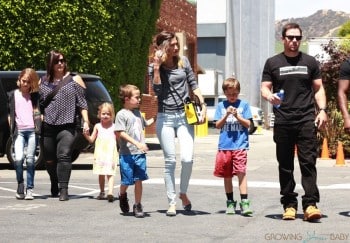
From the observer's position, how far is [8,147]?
18484 millimetres

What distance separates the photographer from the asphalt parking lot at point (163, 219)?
8.80 m

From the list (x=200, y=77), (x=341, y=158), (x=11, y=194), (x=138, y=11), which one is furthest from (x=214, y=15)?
(x=11, y=194)

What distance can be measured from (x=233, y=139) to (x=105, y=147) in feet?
9.55

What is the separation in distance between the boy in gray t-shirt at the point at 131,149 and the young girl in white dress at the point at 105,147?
2041mm

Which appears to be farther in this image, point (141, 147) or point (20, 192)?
point (20, 192)

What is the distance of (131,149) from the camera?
1064 cm

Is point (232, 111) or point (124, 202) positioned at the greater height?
point (232, 111)

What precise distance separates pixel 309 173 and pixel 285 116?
0.63 m

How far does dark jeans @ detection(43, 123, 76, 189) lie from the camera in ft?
40.7

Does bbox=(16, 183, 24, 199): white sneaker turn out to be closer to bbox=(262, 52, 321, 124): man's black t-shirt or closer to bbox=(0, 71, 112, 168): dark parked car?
bbox=(262, 52, 321, 124): man's black t-shirt

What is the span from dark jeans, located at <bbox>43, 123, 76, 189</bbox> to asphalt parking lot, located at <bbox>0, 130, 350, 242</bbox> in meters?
0.35

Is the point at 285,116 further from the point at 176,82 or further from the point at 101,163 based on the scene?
the point at 101,163

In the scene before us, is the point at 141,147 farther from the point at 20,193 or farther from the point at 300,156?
the point at 20,193

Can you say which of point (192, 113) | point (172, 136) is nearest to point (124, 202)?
point (172, 136)
